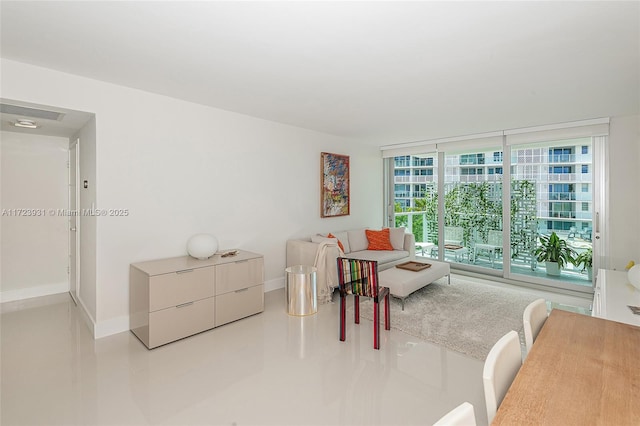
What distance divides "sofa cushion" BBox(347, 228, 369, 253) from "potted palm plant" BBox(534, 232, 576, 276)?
112 inches

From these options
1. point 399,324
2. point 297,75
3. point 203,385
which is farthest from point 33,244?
point 399,324

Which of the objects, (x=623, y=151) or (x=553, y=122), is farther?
(x=553, y=122)

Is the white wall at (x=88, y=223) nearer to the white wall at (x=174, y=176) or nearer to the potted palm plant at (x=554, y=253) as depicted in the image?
the white wall at (x=174, y=176)

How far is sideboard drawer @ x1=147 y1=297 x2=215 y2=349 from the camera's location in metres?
2.98

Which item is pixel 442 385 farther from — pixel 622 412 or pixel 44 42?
pixel 44 42

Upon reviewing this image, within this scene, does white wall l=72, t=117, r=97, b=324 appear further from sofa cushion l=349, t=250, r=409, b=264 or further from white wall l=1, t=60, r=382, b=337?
sofa cushion l=349, t=250, r=409, b=264

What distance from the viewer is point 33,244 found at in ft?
14.6

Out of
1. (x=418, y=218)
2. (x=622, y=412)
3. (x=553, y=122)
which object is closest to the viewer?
(x=622, y=412)

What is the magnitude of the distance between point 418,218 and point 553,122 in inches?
114

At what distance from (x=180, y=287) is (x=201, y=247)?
54 centimetres

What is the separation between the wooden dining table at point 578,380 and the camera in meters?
0.95

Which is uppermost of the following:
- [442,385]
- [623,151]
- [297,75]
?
[297,75]

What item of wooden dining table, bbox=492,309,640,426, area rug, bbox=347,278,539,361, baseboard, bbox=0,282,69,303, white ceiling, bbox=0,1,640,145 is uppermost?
white ceiling, bbox=0,1,640,145

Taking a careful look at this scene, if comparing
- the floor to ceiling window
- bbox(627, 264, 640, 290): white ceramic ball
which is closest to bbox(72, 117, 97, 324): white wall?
bbox(627, 264, 640, 290): white ceramic ball
